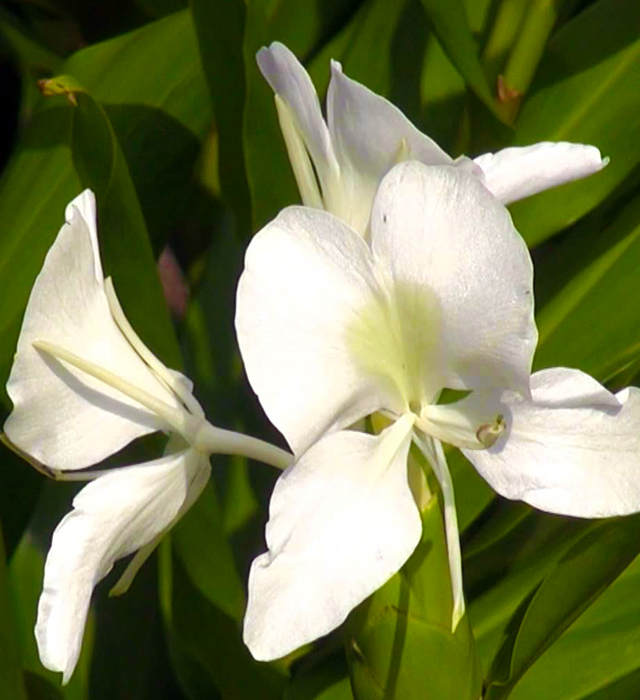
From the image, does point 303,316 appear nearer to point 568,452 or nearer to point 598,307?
point 568,452

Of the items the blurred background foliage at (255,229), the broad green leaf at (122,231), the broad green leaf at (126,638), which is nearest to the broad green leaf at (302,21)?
the blurred background foliage at (255,229)

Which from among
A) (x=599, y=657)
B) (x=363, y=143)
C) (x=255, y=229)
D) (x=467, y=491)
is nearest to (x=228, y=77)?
(x=255, y=229)

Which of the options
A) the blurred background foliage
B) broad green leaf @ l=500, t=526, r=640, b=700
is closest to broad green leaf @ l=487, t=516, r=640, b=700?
the blurred background foliage

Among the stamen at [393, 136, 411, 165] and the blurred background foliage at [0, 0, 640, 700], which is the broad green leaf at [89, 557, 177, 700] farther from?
the stamen at [393, 136, 411, 165]

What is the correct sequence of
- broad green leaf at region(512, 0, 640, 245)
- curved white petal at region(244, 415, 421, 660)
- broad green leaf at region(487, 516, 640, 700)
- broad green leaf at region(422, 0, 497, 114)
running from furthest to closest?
broad green leaf at region(512, 0, 640, 245) < broad green leaf at region(422, 0, 497, 114) < broad green leaf at region(487, 516, 640, 700) < curved white petal at region(244, 415, 421, 660)

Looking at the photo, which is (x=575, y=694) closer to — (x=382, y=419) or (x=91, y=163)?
(x=382, y=419)

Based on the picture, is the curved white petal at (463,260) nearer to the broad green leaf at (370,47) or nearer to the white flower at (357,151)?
the white flower at (357,151)

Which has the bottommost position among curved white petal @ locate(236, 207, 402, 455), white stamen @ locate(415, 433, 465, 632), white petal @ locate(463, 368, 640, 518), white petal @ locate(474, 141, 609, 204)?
white stamen @ locate(415, 433, 465, 632)
